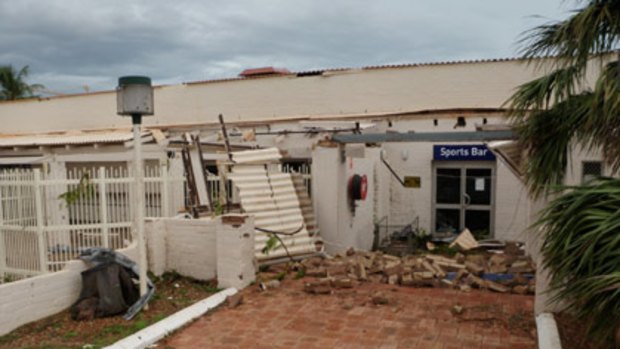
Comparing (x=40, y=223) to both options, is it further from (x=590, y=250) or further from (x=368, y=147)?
(x=590, y=250)

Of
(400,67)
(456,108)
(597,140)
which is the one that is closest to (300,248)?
(597,140)

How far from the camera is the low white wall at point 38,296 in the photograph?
19.1ft

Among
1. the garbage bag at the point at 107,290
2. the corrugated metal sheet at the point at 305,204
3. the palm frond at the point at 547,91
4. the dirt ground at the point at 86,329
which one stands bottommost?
the dirt ground at the point at 86,329

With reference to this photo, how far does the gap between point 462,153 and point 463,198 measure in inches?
55.5

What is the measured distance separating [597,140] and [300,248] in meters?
5.69

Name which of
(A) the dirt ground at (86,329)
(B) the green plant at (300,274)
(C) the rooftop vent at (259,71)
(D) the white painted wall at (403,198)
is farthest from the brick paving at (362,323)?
(C) the rooftop vent at (259,71)

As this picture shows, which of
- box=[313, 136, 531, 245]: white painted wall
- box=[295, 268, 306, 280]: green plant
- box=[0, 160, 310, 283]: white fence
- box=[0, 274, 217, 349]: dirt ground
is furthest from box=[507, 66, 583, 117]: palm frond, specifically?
box=[0, 160, 310, 283]: white fence

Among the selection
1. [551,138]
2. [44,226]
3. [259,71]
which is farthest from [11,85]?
[551,138]

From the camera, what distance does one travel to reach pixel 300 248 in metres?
9.19

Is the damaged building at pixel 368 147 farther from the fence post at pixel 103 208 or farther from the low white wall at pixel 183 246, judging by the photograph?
the low white wall at pixel 183 246

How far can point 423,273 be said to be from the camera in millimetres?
7738

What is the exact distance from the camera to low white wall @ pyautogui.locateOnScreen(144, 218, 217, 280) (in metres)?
7.87

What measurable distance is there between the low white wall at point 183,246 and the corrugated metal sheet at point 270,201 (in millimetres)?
1019

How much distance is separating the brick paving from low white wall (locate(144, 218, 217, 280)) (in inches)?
44.2
